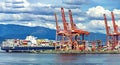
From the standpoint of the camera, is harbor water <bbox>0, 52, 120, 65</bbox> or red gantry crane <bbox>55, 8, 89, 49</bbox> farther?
red gantry crane <bbox>55, 8, 89, 49</bbox>

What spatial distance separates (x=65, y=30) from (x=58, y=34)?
6973mm

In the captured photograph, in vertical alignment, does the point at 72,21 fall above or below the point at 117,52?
above

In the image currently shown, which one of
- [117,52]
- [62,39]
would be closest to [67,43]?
[62,39]

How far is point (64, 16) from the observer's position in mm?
192000

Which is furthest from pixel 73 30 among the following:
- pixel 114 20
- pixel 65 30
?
pixel 114 20

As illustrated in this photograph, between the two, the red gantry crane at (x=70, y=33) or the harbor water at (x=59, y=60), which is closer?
the harbor water at (x=59, y=60)

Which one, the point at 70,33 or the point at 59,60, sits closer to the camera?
the point at 59,60

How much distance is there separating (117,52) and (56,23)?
26.7 metres

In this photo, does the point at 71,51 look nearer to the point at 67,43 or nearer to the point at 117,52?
the point at 67,43

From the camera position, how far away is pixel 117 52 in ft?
651

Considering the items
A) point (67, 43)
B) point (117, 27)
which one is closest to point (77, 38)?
point (67, 43)

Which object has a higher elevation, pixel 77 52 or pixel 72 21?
pixel 72 21

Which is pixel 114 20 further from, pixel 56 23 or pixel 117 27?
pixel 56 23

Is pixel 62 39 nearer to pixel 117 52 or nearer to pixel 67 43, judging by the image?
pixel 67 43
